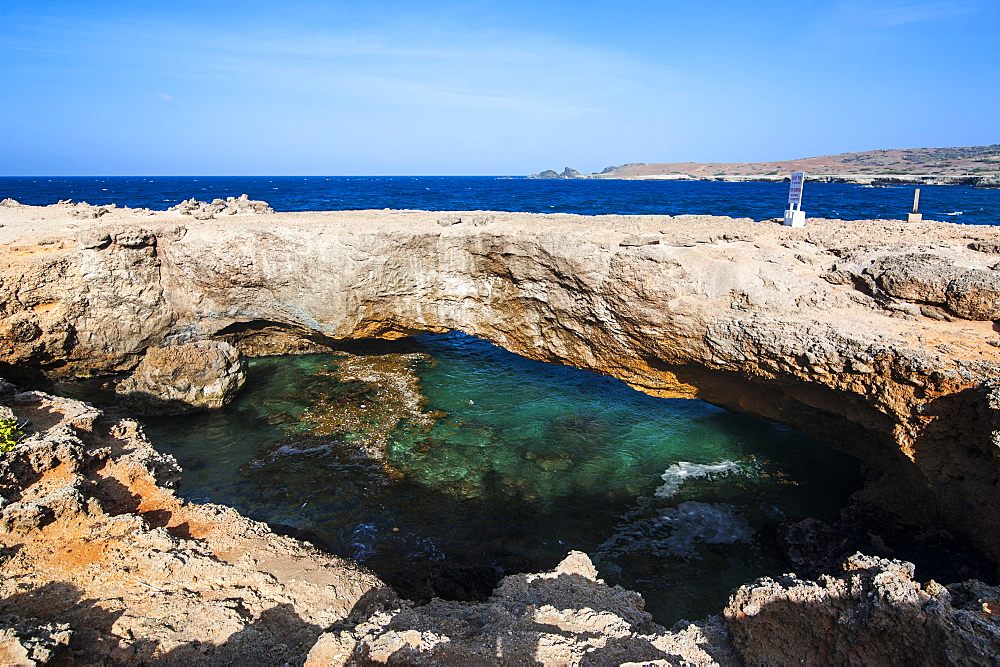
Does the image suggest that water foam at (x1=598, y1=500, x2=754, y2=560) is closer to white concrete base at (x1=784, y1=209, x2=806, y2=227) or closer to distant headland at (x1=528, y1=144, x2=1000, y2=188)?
white concrete base at (x1=784, y1=209, x2=806, y2=227)

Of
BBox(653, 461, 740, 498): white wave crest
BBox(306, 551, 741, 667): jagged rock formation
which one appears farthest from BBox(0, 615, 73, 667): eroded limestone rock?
BBox(653, 461, 740, 498): white wave crest

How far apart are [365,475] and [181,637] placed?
19.4 feet

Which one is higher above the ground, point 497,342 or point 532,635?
point 497,342

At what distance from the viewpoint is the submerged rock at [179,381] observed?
41.8 ft

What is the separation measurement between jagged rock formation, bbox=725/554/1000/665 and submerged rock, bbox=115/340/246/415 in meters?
11.9

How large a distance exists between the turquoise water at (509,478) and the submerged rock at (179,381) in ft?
1.28

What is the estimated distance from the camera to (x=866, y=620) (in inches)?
192

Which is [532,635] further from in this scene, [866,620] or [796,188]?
[796,188]

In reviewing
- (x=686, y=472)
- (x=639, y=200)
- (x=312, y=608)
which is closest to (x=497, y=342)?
(x=686, y=472)

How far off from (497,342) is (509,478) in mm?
3133

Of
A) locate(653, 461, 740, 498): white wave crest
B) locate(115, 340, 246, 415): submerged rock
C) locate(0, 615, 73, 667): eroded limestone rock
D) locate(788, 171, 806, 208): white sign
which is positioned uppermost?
locate(788, 171, 806, 208): white sign

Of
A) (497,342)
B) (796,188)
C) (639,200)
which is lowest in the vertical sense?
(497,342)

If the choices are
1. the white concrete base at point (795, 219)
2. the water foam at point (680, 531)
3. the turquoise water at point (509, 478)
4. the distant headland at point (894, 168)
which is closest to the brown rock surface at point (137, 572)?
the turquoise water at point (509, 478)

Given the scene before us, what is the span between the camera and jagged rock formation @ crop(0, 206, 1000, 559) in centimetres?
795
